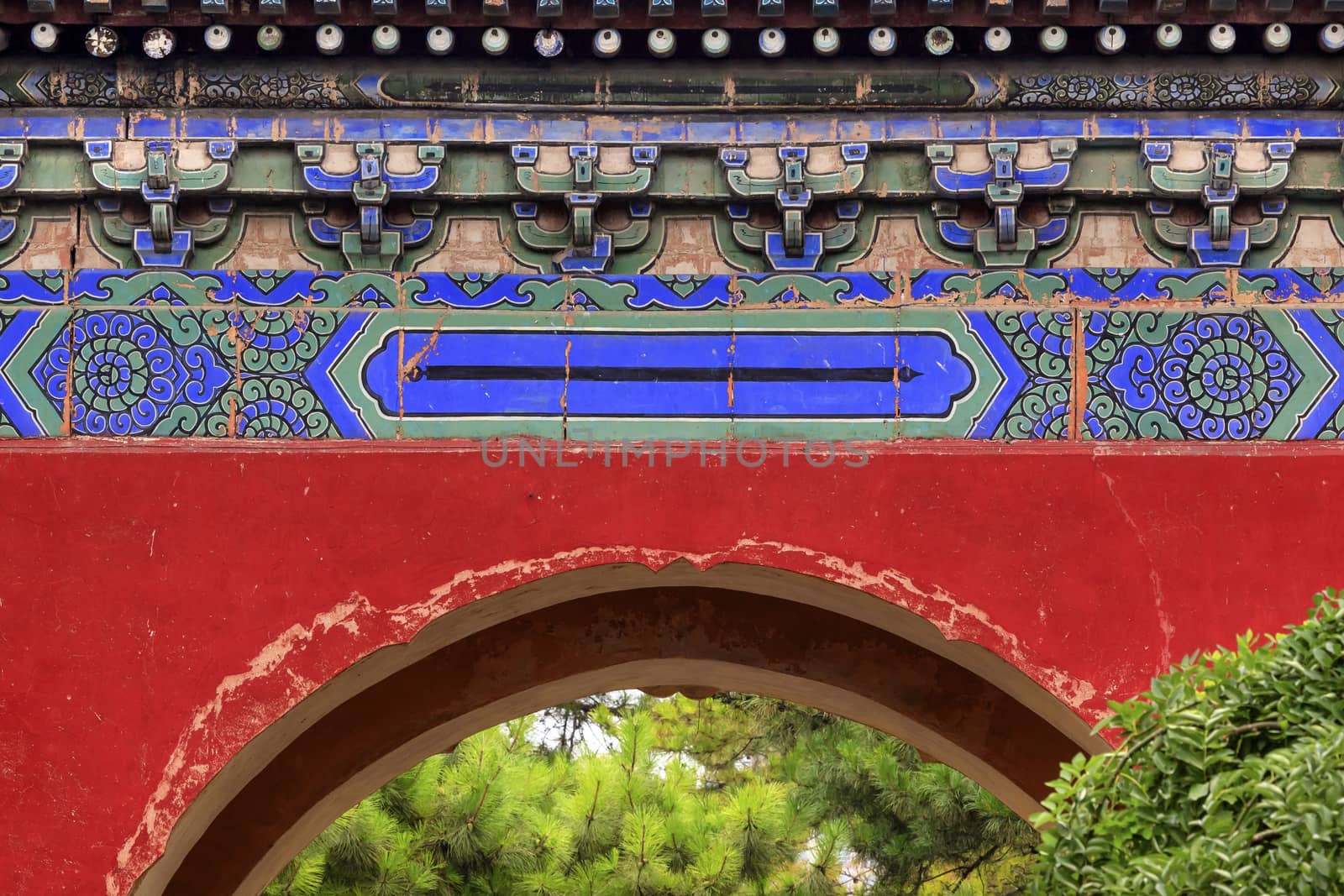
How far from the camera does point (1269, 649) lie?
14.2 ft

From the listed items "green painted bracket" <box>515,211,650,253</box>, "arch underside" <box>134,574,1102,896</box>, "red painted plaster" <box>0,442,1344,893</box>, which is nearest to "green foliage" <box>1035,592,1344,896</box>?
"red painted plaster" <box>0,442,1344,893</box>

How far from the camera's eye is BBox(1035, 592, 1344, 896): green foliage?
3859 mm

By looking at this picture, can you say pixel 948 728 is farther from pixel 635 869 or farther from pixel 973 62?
pixel 635 869

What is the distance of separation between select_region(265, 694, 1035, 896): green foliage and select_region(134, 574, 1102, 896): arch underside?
8.54ft

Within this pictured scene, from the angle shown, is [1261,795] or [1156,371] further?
[1156,371]

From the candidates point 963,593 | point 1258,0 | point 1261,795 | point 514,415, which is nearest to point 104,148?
point 514,415

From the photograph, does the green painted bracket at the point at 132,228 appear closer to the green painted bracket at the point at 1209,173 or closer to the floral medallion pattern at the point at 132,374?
the floral medallion pattern at the point at 132,374

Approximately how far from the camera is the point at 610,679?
796 centimetres

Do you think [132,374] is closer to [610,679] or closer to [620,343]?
[620,343]

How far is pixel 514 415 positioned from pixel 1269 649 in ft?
9.26

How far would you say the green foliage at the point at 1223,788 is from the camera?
3859mm

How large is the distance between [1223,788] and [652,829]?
7.55m

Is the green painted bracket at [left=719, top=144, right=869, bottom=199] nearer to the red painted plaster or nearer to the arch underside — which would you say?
the red painted plaster

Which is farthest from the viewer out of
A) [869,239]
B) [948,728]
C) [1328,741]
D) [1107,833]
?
[948,728]
